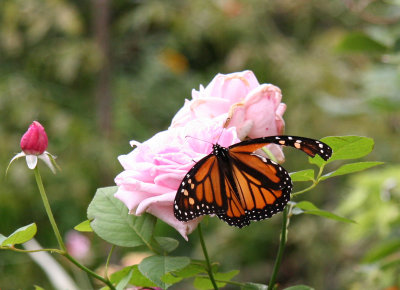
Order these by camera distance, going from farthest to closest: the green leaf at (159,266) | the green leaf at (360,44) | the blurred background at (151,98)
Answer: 1. the blurred background at (151,98)
2. the green leaf at (360,44)
3. the green leaf at (159,266)

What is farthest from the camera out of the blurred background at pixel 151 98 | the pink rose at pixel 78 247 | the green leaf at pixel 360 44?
the blurred background at pixel 151 98

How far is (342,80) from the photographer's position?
7.86ft

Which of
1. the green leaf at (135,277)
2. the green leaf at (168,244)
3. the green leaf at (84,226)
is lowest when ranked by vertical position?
the green leaf at (135,277)

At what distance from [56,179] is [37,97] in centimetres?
36

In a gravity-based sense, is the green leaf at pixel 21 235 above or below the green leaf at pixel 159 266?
above

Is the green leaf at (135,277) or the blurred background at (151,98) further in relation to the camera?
the blurred background at (151,98)

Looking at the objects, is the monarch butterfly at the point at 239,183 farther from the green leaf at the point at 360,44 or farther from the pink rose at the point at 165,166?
the green leaf at the point at 360,44

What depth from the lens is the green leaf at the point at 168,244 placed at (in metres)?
0.39

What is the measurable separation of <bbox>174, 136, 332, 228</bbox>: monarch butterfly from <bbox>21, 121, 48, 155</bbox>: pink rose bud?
0.34ft

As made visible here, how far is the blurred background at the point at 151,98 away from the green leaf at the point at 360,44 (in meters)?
1.10

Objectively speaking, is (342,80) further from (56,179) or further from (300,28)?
(56,179)

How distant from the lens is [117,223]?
0.40 m

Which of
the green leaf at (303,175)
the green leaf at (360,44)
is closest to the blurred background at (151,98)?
the green leaf at (360,44)

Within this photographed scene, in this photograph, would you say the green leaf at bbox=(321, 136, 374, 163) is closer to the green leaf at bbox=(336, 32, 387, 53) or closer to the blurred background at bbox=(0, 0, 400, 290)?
the green leaf at bbox=(336, 32, 387, 53)
